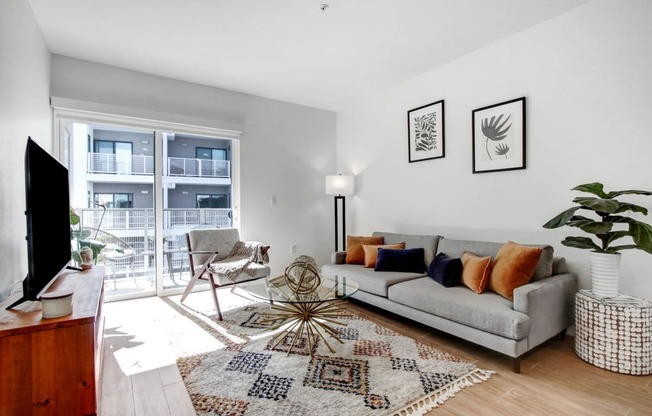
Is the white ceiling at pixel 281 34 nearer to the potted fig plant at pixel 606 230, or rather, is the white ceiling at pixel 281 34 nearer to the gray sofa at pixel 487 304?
the potted fig plant at pixel 606 230

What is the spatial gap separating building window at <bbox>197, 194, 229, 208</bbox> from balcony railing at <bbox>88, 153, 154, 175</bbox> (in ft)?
2.06

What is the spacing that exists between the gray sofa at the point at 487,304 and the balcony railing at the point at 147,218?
2.08 metres

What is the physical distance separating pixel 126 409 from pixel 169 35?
9.30ft

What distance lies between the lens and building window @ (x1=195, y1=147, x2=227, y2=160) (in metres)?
4.20

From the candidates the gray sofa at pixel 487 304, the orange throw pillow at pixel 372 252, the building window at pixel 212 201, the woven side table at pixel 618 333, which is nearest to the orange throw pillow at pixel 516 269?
the gray sofa at pixel 487 304

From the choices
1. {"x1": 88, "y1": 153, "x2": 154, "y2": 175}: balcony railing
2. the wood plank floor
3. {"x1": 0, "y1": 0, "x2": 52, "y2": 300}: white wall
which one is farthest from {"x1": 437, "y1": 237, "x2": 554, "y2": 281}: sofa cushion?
{"x1": 88, "y1": 153, "x2": 154, "y2": 175}: balcony railing

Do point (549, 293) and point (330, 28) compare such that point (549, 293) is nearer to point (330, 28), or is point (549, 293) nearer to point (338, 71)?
point (330, 28)

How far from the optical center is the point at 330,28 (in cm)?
281

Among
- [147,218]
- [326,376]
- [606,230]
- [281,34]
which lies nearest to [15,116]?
[147,218]

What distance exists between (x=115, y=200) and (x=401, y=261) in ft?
10.4

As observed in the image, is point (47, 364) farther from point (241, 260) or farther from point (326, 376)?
point (241, 260)

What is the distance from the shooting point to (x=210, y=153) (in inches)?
167

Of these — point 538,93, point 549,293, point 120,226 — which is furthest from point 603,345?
point 120,226

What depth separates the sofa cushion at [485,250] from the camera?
2.50 meters
